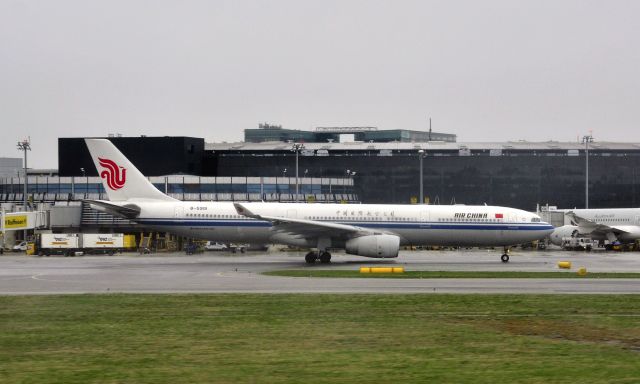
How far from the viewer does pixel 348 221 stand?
5394cm

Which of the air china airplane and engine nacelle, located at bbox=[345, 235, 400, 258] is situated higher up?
the air china airplane

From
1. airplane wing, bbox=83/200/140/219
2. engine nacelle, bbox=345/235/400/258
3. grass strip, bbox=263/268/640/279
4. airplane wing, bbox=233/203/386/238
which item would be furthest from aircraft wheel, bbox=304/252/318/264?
airplane wing, bbox=83/200/140/219

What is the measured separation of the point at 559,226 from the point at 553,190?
38302mm

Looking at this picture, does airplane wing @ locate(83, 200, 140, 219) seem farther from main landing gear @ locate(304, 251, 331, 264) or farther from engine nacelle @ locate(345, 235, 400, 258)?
engine nacelle @ locate(345, 235, 400, 258)

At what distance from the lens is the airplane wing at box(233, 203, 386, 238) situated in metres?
50.7

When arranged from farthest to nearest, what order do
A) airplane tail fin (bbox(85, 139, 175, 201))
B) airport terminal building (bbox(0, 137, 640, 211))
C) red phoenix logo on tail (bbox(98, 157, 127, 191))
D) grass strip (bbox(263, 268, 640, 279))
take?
airport terminal building (bbox(0, 137, 640, 211)) → red phoenix logo on tail (bbox(98, 157, 127, 191)) → airplane tail fin (bbox(85, 139, 175, 201)) → grass strip (bbox(263, 268, 640, 279))

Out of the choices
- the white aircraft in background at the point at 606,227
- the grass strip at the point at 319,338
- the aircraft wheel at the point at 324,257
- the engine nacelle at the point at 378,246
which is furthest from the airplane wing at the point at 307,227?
the white aircraft in background at the point at 606,227

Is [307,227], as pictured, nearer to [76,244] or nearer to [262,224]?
[262,224]

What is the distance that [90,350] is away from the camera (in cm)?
2027

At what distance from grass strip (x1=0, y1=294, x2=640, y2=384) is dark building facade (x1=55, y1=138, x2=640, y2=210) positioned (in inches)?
3316

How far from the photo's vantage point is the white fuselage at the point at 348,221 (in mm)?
53656

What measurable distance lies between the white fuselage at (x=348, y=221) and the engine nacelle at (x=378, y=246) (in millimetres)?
2165

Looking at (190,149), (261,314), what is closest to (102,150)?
(261,314)

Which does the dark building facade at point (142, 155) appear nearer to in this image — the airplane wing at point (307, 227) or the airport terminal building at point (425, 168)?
the airport terminal building at point (425, 168)
